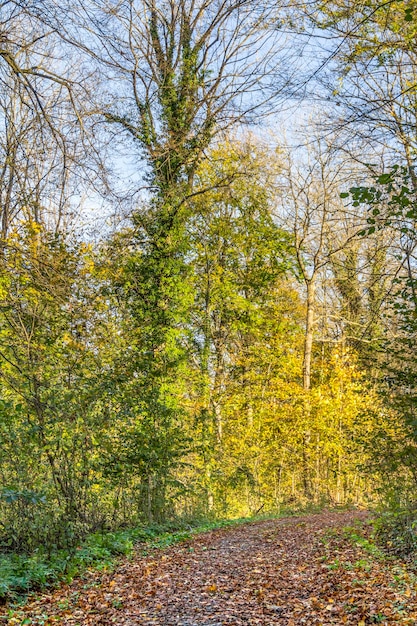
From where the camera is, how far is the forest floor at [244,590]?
15.7 ft

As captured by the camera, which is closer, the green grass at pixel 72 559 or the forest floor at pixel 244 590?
the forest floor at pixel 244 590

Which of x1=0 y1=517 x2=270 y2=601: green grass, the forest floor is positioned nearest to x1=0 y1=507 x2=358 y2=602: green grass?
x1=0 y1=517 x2=270 y2=601: green grass

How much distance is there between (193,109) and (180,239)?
3361mm

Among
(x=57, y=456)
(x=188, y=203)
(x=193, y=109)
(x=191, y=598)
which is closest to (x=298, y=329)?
(x=188, y=203)

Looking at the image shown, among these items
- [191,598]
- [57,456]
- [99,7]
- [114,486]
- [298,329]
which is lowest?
[191,598]

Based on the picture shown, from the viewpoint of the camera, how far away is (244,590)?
19.3 feet

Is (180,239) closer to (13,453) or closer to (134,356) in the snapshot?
(134,356)

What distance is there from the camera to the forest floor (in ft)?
15.7

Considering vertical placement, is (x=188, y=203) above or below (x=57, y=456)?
above

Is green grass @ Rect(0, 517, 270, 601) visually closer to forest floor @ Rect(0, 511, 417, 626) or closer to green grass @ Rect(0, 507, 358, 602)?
green grass @ Rect(0, 507, 358, 602)

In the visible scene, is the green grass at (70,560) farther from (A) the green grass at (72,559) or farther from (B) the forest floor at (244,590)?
(B) the forest floor at (244,590)

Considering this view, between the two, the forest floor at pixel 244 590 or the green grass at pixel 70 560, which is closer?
the forest floor at pixel 244 590

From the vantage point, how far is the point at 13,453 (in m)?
7.14

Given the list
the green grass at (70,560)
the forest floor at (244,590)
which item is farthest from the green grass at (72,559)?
the forest floor at (244,590)
